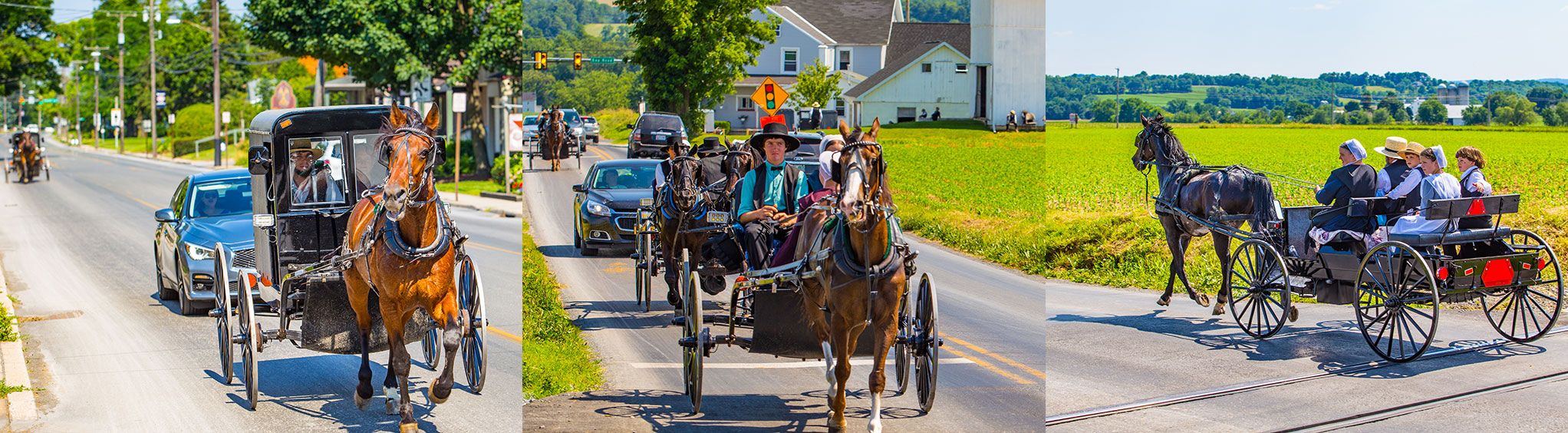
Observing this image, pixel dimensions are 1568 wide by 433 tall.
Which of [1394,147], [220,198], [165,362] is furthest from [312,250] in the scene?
[1394,147]

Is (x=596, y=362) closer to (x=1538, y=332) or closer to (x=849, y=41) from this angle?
(x=849, y=41)

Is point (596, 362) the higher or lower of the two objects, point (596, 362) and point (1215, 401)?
the higher

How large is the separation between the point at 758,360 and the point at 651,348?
68 cm

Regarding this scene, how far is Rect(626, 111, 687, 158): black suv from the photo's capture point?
6.48 m

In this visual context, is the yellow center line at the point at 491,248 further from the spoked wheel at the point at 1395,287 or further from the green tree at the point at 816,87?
the green tree at the point at 816,87

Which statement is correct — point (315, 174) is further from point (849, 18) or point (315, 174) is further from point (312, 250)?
point (849, 18)

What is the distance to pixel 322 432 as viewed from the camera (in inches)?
372

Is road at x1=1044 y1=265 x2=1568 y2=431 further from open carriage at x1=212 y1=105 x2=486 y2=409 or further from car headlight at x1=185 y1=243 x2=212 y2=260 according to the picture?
car headlight at x1=185 y1=243 x2=212 y2=260

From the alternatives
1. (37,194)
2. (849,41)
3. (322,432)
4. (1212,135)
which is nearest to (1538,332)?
(849,41)

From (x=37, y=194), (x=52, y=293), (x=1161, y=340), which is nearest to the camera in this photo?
(x=1161, y=340)

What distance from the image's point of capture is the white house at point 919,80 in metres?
6.30

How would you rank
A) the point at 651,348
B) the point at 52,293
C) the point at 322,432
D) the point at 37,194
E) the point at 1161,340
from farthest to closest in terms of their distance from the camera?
the point at 37,194, the point at 52,293, the point at 1161,340, the point at 322,432, the point at 651,348

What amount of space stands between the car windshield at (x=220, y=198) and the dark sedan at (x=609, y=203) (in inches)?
382

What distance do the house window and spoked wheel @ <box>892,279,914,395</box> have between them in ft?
4.08
